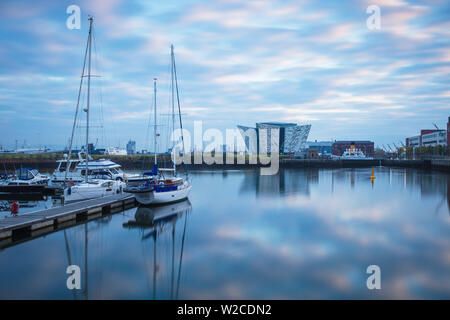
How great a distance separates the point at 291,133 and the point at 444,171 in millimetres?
97940

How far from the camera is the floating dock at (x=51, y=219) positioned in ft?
56.2

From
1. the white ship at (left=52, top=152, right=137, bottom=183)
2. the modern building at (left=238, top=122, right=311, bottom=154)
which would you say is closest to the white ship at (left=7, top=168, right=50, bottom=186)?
the white ship at (left=52, top=152, right=137, bottom=183)

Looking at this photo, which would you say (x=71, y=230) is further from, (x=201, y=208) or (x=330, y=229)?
(x=330, y=229)

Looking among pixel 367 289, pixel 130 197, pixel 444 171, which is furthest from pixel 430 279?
pixel 444 171

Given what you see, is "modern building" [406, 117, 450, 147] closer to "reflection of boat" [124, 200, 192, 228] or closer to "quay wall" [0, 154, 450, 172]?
"quay wall" [0, 154, 450, 172]

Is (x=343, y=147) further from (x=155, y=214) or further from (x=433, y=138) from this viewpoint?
(x=155, y=214)

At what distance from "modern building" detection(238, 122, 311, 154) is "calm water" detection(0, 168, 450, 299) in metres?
137

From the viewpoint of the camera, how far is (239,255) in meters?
16.1

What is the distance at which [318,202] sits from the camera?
3256cm

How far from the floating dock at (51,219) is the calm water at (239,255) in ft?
2.66

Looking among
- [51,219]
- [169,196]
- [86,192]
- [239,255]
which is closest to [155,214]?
[169,196]

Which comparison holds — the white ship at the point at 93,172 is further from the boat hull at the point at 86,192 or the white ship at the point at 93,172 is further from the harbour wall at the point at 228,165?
the harbour wall at the point at 228,165

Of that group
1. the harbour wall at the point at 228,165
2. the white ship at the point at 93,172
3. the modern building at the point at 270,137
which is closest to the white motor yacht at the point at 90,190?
the white ship at the point at 93,172

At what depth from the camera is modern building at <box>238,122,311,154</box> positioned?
6467 inches
